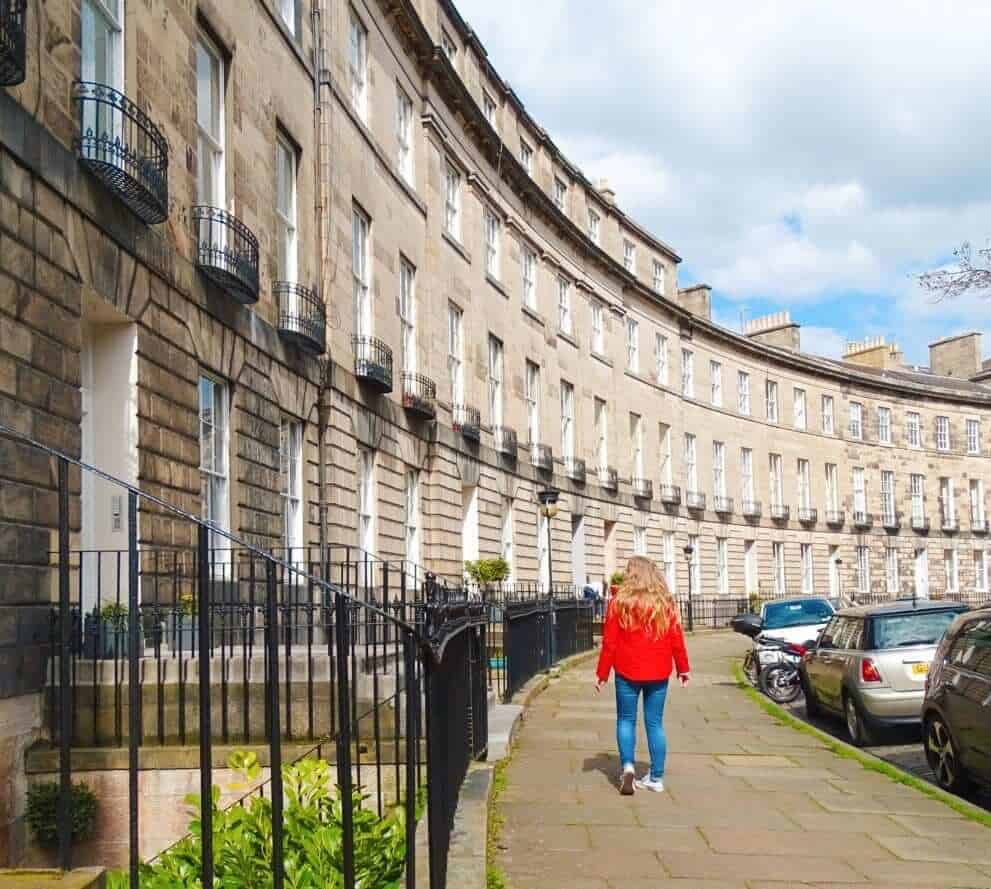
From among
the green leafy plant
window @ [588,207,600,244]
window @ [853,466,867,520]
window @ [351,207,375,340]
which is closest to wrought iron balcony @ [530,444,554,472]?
window @ [588,207,600,244]

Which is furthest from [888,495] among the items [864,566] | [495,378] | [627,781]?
[627,781]

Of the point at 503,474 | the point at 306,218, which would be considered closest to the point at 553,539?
the point at 503,474

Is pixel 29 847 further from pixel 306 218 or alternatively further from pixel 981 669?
pixel 306 218

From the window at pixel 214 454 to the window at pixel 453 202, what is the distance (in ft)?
48.1

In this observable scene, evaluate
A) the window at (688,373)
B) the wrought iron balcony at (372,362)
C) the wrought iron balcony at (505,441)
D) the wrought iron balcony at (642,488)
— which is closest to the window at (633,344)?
the wrought iron balcony at (642,488)

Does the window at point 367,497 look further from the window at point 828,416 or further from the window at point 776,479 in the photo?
the window at point 828,416

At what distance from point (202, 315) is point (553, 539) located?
74.9 ft

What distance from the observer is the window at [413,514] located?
2461 cm

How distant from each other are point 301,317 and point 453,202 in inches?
516

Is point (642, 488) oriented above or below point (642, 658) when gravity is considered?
above

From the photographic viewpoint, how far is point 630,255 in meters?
46.7

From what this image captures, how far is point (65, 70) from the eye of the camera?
34.6 feet

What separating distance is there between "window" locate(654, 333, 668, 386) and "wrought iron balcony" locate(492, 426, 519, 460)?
49.5 ft

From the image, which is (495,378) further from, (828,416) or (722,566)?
(828,416)
